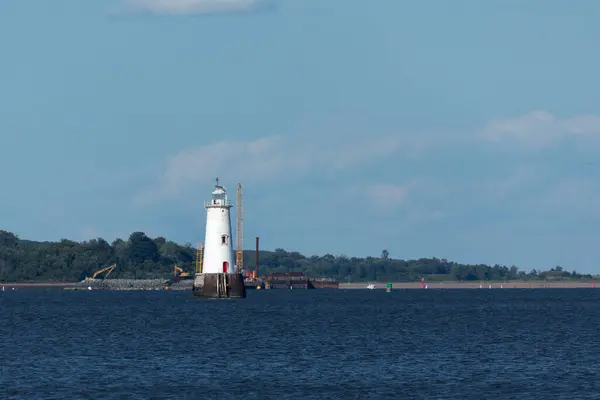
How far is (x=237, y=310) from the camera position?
139375mm

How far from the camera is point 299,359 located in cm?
7088

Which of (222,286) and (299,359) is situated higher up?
(222,286)

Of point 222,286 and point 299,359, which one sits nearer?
point 299,359

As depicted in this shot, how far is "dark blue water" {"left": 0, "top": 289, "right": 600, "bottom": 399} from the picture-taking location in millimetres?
56688

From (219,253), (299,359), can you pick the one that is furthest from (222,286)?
(299,359)

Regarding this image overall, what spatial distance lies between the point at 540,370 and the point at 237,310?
77.7 m

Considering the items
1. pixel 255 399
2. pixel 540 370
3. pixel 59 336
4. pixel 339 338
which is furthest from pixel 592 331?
pixel 255 399

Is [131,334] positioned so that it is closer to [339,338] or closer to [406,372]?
[339,338]

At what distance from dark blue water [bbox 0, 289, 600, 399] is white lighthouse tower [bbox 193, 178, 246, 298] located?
87.9 ft

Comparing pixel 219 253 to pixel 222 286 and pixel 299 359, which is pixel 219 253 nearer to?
pixel 222 286

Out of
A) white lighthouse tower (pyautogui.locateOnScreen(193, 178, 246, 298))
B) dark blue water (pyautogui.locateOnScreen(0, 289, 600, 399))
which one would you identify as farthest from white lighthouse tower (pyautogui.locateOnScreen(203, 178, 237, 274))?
dark blue water (pyautogui.locateOnScreen(0, 289, 600, 399))

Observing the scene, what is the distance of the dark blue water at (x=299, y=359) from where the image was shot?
56.7 m

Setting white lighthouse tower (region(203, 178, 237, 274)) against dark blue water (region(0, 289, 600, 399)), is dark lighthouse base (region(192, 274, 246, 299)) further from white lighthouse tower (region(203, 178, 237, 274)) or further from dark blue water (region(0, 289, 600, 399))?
dark blue water (region(0, 289, 600, 399))

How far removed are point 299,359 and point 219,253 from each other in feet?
230
